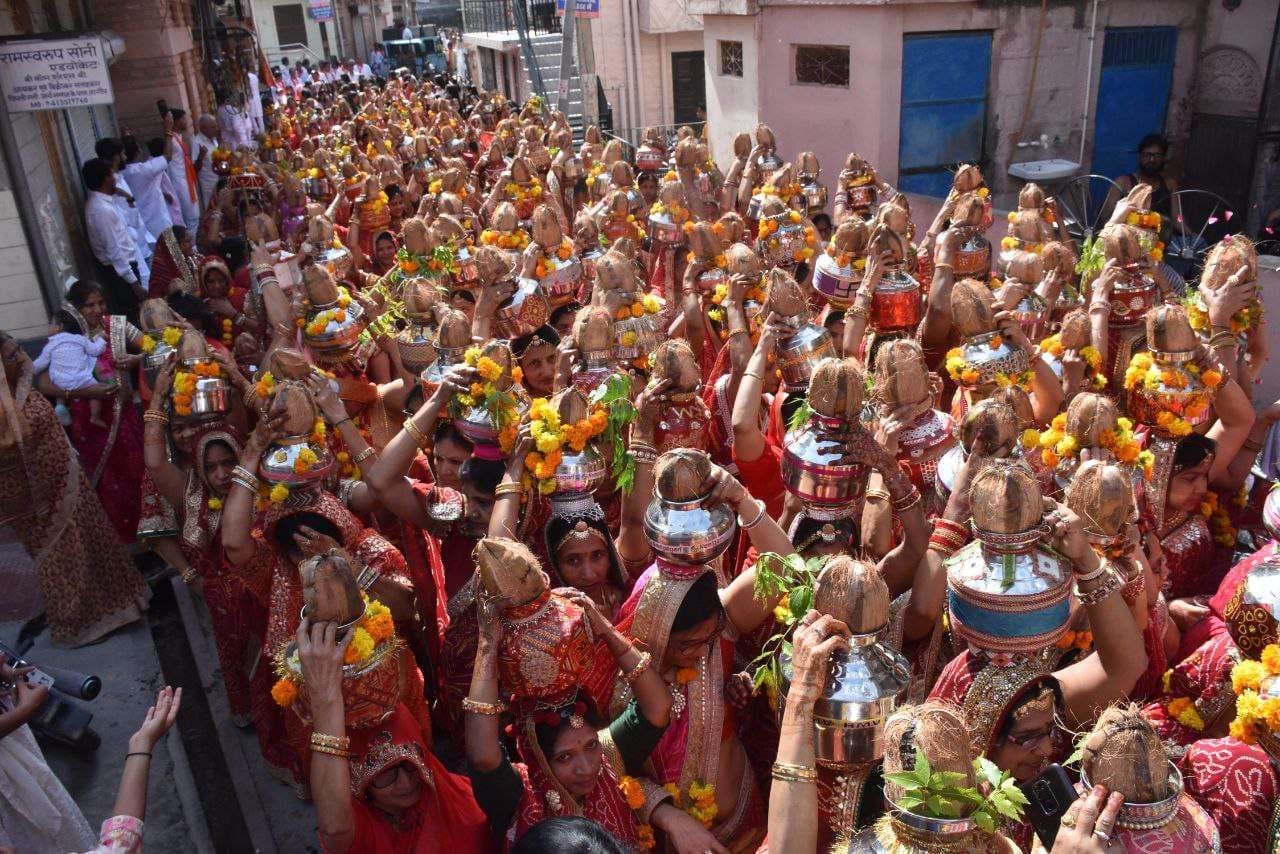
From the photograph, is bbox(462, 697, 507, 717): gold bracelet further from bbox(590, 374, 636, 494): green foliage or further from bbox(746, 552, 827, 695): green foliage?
bbox(590, 374, 636, 494): green foliage

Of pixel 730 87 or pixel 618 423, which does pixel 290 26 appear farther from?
pixel 618 423

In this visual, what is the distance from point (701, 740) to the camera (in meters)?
3.29

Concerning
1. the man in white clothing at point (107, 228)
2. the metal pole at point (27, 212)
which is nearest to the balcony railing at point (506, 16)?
the man in white clothing at point (107, 228)

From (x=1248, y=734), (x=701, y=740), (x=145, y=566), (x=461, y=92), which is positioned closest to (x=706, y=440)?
(x=701, y=740)

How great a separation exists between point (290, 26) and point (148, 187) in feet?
138

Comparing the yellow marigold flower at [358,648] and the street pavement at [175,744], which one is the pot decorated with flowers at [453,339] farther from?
the street pavement at [175,744]

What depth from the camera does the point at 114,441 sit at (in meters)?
6.55

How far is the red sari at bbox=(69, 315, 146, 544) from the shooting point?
6.49 metres

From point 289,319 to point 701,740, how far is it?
13.4 ft

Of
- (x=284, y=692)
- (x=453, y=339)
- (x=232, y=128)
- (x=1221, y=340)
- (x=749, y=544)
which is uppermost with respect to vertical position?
(x=232, y=128)

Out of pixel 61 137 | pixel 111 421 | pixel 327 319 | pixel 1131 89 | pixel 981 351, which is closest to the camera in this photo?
pixel 981 351

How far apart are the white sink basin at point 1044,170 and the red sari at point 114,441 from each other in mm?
10675

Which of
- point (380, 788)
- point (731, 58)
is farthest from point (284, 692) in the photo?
point (731, 58)

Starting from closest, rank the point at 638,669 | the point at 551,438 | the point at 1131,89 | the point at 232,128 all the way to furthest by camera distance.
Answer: the point at 638,669, the point at 551,438, the point at 1131,89, the point at 232,128
